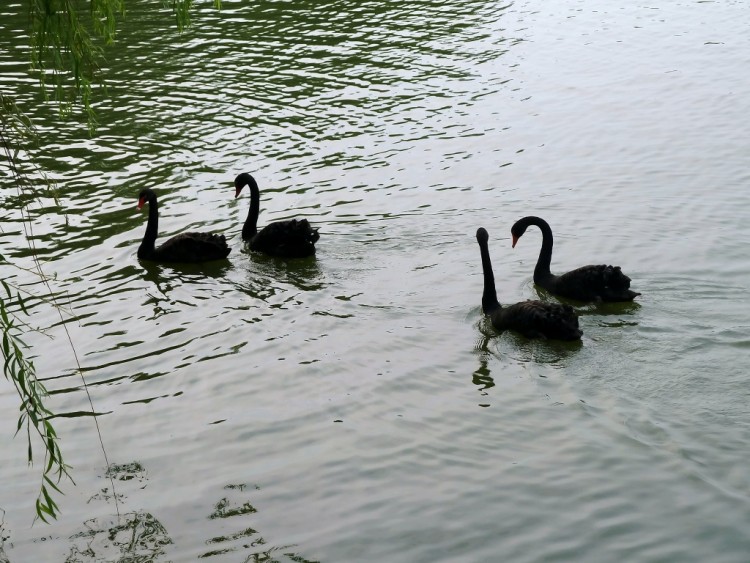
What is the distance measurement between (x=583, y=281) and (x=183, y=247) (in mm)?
4531

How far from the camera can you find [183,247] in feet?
39.3

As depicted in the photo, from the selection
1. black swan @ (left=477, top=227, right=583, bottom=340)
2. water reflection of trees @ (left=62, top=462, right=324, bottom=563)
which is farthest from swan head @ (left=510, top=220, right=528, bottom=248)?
water reflection of trees @ (left=62, top=462, right=324, bottom=563)

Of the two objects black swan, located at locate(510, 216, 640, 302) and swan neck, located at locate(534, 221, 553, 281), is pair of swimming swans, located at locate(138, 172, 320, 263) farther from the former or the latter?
swan neck, located at locate(534, 221, 553, 281)

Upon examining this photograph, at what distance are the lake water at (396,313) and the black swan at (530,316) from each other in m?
0.14

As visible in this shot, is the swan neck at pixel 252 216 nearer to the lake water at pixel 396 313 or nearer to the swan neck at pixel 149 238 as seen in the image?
the lake water at pixel 396 313

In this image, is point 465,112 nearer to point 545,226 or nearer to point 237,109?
point 237,109

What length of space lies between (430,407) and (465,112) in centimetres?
951

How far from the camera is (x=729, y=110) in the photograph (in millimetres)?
16844

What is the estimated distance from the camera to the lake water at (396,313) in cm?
696

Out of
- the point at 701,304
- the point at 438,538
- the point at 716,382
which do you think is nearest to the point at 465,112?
the point at 701,304

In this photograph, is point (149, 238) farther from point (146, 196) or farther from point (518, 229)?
point (518, 229)

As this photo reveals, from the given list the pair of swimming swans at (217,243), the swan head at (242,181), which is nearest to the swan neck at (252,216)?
the swan head at (242,181)

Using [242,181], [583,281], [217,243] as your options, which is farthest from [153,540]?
[242,181]

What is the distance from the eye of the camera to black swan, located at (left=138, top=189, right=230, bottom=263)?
11.9 meters
